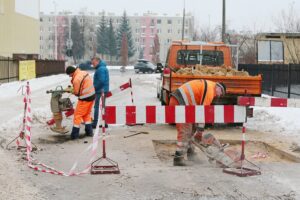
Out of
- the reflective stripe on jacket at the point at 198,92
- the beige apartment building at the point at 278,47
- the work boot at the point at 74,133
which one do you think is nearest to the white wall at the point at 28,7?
the beige apartment building at the point at 278,47

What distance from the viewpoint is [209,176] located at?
7.77 metres

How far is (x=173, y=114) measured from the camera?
857 cm

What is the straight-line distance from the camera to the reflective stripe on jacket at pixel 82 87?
36.9ft

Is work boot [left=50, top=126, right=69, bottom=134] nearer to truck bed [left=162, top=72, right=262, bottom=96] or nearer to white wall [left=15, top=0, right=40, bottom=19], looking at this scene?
truck bed [left=162, top=72, right=262, bottom=96]

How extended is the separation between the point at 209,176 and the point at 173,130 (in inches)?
210

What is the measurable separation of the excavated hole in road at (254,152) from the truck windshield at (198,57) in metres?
4.79

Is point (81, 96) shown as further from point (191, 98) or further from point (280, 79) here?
point (280, 79)

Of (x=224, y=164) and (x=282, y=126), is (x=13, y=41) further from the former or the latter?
(x=224, y=164)

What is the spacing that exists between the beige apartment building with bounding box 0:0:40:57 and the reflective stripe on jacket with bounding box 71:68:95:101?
32703 mm

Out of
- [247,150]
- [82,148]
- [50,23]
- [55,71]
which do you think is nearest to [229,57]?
[247,150]

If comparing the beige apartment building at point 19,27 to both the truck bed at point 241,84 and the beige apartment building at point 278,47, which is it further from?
the truck bed at point 241,84

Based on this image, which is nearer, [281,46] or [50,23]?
[281,46]

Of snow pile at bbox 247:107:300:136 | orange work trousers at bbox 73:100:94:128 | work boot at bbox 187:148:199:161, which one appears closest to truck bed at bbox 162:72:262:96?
snow pile at bbox 247:107:300:136

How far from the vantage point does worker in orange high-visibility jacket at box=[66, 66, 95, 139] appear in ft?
36.7
